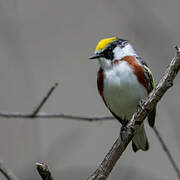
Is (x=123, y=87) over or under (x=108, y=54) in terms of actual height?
under

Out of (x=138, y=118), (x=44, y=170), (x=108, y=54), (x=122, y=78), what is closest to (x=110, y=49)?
(x=108, y=54)

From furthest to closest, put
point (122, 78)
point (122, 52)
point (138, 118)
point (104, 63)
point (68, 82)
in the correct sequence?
point (68, 82) < point (122, 52) < point (104, 63) < point (122, 78) < point (138, 118)

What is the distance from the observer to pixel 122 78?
4.38 metres

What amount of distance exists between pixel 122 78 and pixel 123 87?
0.29 ft

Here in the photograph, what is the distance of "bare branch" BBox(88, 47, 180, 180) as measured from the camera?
336cm

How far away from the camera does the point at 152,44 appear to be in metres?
4.29

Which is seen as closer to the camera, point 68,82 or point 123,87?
point 123,87

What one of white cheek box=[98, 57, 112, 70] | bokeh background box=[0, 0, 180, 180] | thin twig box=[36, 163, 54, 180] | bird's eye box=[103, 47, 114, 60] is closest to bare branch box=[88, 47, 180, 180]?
thin twig box=[36, 163, 54, 180]

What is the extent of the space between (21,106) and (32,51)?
94cm

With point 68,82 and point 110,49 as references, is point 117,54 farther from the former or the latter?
point 68,82

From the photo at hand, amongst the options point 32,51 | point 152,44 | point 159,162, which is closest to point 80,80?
point 32,51

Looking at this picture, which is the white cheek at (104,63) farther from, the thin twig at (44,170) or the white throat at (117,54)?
the thin twig at (44,170)

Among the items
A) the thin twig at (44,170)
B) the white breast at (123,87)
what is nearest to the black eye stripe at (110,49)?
the white breast at (123,87)

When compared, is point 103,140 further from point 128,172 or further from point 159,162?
point 128,172
